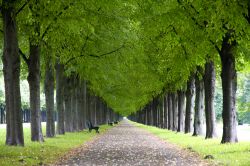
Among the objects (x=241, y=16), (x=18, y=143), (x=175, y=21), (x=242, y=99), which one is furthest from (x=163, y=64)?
(x=242, y=99)

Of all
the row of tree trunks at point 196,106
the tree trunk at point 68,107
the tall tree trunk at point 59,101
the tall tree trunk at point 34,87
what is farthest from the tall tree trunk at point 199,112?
the tall tree trunk at point 34,87

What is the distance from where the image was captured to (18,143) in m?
20.6

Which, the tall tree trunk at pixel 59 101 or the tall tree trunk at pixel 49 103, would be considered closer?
the tall tree trunk at pixel 49 103

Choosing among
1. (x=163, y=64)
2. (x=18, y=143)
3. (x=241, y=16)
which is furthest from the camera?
(x=163, y=64)

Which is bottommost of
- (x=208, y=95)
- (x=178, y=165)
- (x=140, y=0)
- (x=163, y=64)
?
(x=178, y=165)

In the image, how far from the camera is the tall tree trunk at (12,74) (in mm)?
19875

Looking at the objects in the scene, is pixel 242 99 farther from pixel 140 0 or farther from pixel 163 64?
pixel 140 0

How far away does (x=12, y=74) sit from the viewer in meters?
20.3

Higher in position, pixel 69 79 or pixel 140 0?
pixel 140 0

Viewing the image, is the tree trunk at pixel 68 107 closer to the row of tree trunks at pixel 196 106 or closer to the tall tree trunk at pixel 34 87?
the row of tree trunks at pixel 196 106

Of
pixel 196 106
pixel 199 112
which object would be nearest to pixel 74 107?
pixel 196 106

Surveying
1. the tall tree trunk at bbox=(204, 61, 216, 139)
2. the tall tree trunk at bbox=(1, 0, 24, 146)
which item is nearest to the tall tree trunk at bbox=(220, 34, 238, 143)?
the tall tree trunk at bbox=(204, 61, 216, 139)

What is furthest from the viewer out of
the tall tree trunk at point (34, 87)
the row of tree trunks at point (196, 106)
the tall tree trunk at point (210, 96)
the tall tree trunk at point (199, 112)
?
the tall tree trunk at point (199, 112)

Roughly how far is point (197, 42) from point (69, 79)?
64.8ft
